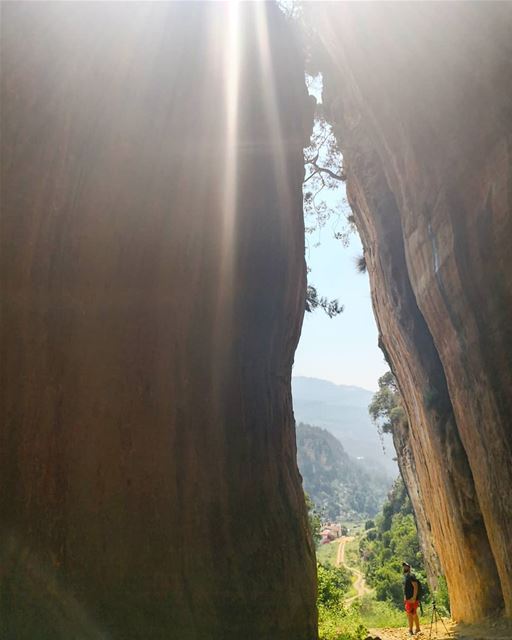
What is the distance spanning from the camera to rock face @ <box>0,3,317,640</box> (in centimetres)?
451

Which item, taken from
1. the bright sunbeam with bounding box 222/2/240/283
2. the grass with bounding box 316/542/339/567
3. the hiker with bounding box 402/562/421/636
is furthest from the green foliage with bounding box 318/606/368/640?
the grass with bounding box 316/542/339/567

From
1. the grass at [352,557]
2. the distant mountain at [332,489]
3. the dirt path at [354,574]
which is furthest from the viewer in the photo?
the distant mountain at [332,489]

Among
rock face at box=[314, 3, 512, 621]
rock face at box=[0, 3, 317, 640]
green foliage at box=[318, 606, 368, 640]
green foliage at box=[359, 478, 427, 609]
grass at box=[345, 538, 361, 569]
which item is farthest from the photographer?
grass at box=[345, 538, 361, 569]

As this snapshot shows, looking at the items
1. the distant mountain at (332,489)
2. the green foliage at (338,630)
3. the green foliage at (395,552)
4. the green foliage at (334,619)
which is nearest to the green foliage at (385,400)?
the green foliage at (395,552)

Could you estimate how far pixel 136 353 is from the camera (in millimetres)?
5336

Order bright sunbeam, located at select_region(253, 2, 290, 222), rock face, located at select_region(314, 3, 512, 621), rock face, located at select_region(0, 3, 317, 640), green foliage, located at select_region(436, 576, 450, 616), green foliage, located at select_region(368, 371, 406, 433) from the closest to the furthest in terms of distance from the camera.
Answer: rock face, located at select_region(0, 3, 317, 640) → rock face, located at select_region(314, 3, 512, 621) → bright sunbeam, located at select_region(253, 2, 290, 222) → green foliage, located at select_region(436, 576, 450, 616) → green foliage, located at select_region(368, 371, 406, 433)

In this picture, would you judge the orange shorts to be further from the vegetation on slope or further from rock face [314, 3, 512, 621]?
the vegetation on slope

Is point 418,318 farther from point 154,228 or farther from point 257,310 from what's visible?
point 154,228

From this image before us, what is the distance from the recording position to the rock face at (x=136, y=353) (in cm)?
451

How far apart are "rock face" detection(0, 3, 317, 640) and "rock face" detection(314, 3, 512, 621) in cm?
335

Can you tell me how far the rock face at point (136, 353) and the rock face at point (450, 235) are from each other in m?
3.35

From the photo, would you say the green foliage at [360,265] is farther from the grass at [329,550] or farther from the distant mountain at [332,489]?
the distant mountain at [332,489]

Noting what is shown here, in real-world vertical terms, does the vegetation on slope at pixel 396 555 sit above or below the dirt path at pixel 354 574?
above

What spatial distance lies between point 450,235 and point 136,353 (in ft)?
18.5
